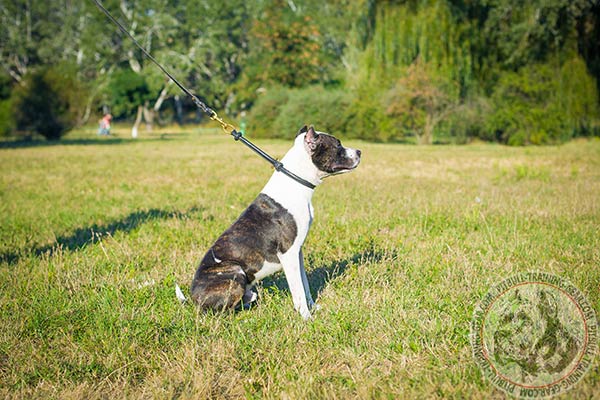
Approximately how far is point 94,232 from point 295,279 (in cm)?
392

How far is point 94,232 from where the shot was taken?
20.5 ft

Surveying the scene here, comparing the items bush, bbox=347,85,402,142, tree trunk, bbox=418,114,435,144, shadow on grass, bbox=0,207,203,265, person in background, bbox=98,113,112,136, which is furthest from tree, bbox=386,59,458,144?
person in background, bbox=98,113,112,136

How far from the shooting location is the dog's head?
3420 millimetres

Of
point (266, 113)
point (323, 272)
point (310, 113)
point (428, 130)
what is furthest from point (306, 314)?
point (266, 113)

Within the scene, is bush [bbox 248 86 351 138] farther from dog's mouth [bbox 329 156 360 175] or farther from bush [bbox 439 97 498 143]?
dog's mouth [bbox 329 156 360 175]

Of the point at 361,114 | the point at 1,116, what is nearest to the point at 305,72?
the point at 361,114

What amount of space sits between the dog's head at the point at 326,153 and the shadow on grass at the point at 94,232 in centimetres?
296

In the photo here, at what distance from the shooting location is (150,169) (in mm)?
13383

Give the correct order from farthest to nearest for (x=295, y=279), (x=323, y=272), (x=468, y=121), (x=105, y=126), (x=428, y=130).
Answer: (x=105, y=126)
(x=428, y=130)
(x=468, y=121)
(x=323, y=272)
(x=295, y=279)

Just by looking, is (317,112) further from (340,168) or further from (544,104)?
(340,168)

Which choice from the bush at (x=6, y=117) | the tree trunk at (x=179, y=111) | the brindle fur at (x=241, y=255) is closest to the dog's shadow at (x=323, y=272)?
the brindle fur at (x=241, y=255)

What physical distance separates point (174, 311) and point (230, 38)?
1902 inches

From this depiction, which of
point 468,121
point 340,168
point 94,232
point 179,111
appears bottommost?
point 179,111

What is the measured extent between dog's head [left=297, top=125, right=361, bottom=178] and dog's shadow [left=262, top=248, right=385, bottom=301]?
1.09 meters
